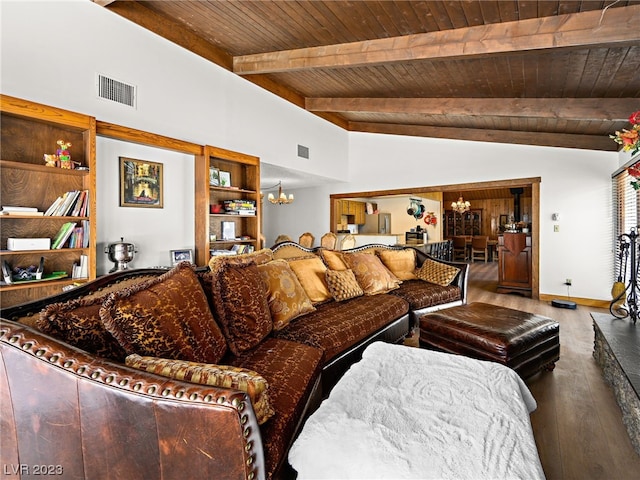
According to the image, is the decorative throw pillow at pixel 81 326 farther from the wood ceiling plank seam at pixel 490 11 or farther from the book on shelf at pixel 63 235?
the wood ceiling plank seam at pixel 490 11

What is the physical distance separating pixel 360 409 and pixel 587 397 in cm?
197

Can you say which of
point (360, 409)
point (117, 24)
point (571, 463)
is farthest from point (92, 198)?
point (571, 463)

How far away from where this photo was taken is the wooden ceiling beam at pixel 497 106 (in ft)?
13.2

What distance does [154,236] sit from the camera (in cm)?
404

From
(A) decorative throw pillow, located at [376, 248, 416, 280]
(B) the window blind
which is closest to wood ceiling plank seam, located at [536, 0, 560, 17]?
(B) the window blind

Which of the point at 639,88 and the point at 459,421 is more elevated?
the point at 639,88

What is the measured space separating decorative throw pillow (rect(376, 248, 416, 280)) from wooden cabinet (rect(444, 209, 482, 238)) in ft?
Answer: 34.5

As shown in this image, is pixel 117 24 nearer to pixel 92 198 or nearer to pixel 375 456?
pixel 92 198

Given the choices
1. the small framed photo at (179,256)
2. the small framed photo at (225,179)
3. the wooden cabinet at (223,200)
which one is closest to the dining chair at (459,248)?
the wooden cabinet at (223,200)

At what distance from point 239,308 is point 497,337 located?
1752 millimetres

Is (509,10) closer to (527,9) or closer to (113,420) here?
(527,9)

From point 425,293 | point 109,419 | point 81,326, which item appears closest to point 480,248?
point 425,293

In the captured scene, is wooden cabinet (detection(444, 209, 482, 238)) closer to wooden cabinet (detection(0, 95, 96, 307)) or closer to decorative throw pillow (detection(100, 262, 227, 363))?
wooden cabinet (detection(0, 95, 96, 307))

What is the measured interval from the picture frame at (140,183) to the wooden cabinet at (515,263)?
5791 mm
